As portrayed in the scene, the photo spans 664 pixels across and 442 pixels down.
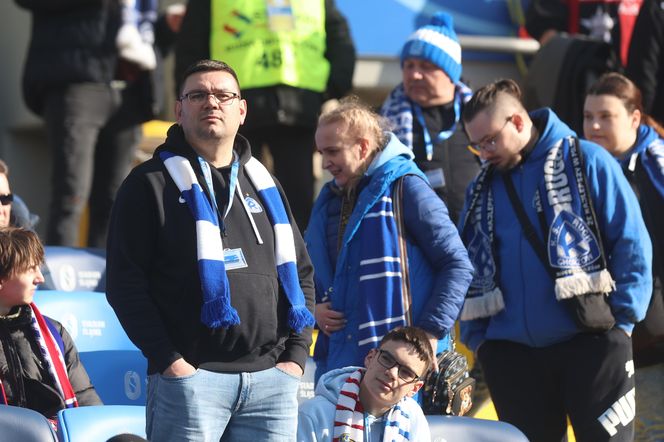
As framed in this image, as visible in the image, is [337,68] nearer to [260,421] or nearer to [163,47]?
[163,47]

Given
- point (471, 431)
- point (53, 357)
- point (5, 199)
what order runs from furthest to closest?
point (5, 199) < point (53, 357) < point (471, 431)

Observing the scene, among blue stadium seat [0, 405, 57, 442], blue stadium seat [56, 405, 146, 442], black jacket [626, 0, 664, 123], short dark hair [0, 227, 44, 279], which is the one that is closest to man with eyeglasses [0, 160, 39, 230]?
short dark hair [0, 227, 44, 279]

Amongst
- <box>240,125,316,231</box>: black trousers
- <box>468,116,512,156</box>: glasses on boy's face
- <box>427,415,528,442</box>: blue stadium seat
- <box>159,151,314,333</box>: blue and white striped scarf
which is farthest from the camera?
<box>240,125,316,231</box>: black trousers

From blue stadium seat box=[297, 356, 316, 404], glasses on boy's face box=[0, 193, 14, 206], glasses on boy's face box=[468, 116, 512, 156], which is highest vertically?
glasses on boy's face box=[468, 116, 512, 156]

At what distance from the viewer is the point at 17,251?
4738mm

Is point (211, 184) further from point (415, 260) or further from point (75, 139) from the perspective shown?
point (75, 139)

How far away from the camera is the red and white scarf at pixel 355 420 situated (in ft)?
14.6

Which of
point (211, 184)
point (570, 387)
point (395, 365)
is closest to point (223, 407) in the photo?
point (211, 184)

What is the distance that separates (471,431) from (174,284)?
1183 mm

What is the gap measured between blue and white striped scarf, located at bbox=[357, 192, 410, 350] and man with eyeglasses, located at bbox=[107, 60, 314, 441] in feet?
2.79

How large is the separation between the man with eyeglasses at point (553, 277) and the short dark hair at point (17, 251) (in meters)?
1.72

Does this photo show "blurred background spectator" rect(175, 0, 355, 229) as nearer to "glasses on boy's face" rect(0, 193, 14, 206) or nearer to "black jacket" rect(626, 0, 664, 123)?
"black jacket" rect(626, 0, 664, 123)

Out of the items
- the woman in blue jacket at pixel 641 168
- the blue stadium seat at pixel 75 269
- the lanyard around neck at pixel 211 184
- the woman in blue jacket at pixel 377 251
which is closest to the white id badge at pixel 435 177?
the woman in blue jacket at pixel 641 168

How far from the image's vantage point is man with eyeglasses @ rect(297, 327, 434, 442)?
446cm
